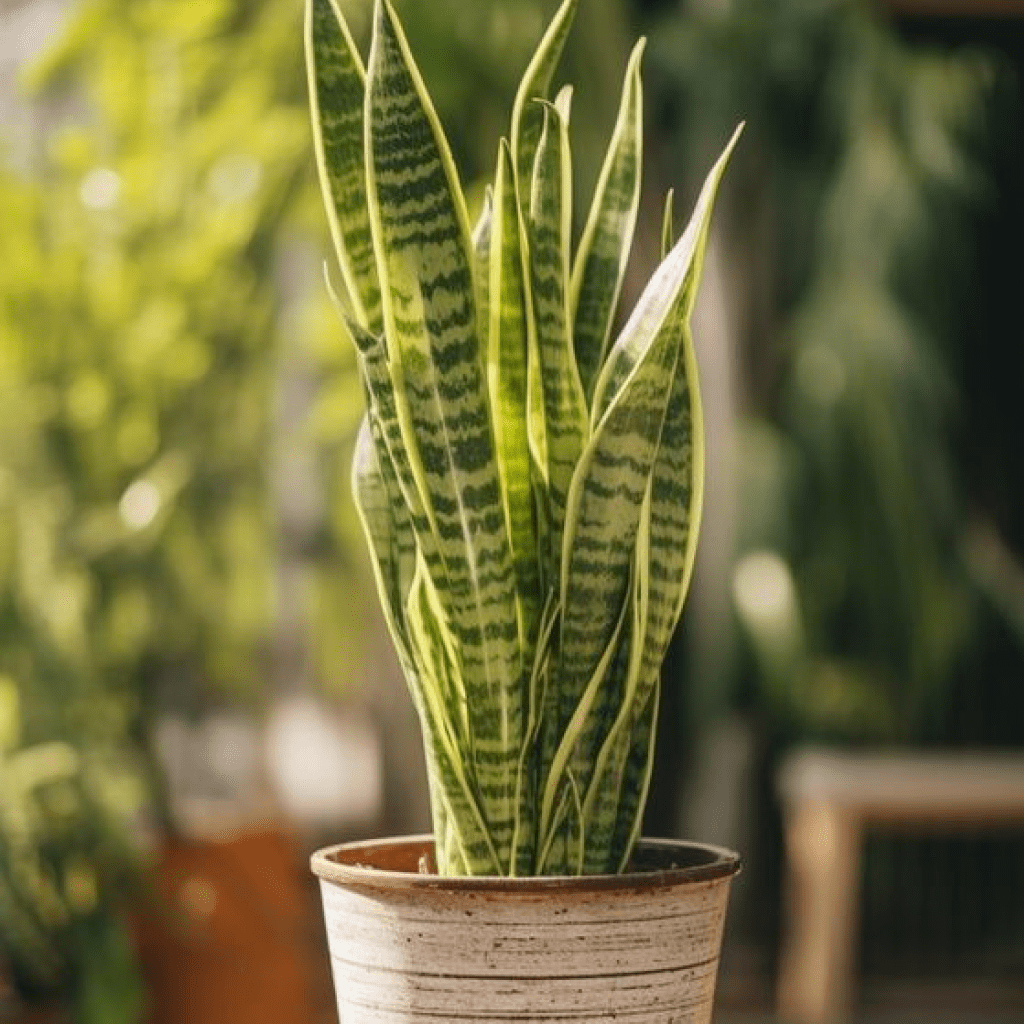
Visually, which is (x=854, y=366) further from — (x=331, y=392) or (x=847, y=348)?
(x=331, y=392)

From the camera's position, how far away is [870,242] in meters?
4.05

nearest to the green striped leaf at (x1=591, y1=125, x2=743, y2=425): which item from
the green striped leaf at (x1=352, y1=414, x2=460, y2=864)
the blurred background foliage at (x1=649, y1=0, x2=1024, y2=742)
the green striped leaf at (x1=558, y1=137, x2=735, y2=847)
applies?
the green striped leaf at (x1=558, y1=137, x2=735, y2=847)

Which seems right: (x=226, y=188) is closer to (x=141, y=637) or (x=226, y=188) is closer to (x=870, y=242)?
(x=141, y=637)

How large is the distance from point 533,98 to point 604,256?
99 mm

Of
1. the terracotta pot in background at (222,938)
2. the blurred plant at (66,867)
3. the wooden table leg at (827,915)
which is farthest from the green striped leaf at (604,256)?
the wooden table leg at (827,915)

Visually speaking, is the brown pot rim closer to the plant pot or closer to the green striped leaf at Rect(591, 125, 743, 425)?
the plant pot

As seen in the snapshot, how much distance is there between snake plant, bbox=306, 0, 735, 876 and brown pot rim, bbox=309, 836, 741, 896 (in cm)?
3

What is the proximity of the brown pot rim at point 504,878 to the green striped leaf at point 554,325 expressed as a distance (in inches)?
6.3

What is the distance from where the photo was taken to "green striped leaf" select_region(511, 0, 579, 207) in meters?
0.99

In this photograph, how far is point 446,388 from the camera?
3.04ft

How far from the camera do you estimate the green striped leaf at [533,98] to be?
38.9 inches

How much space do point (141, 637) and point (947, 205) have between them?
7.07 feet

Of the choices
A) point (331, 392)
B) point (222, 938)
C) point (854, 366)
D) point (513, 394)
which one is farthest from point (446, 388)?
point (854, 366)

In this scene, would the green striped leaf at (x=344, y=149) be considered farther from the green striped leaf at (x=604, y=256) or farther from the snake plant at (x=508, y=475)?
the green striped leaf at (x=604, y=256)
